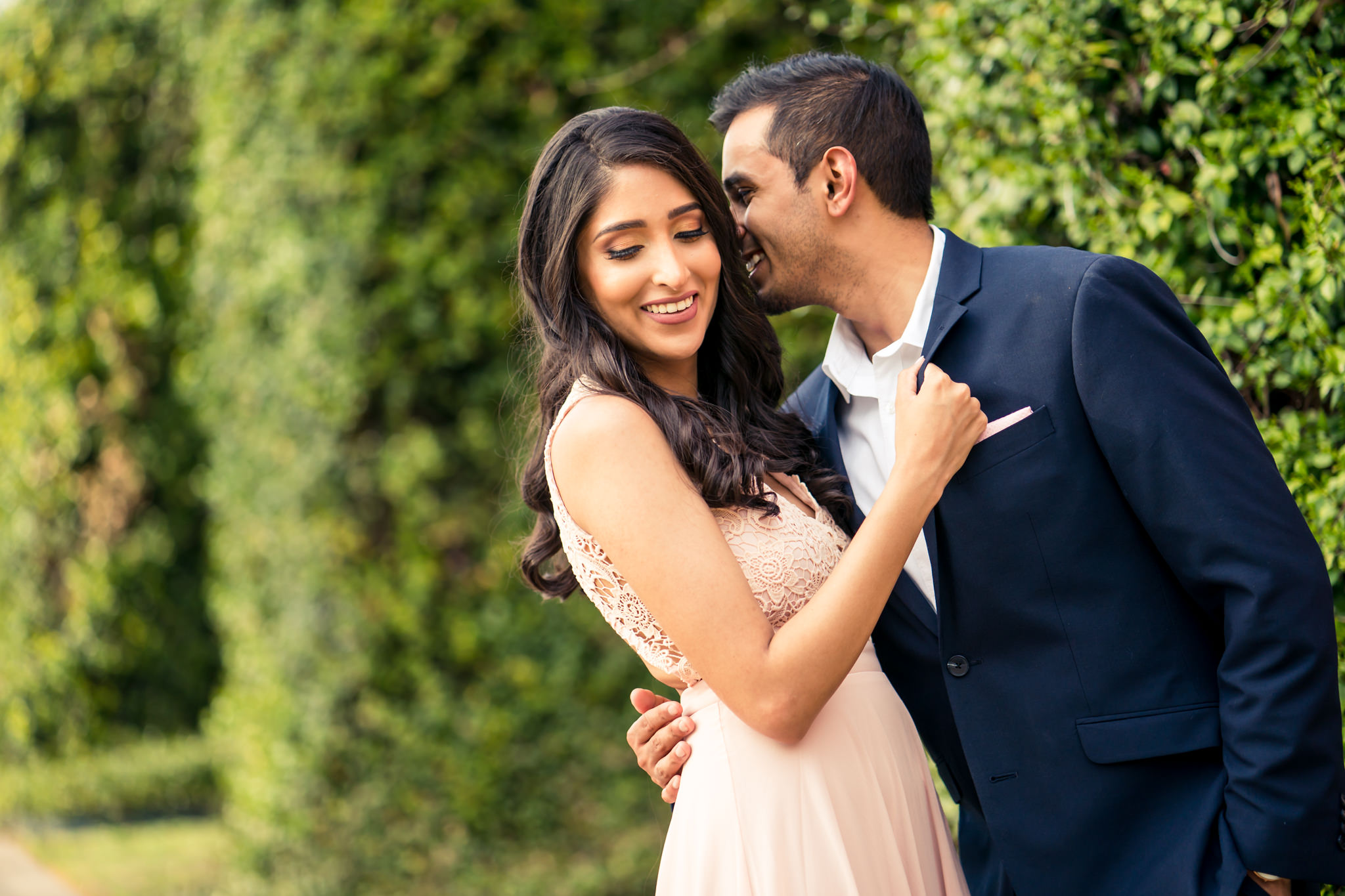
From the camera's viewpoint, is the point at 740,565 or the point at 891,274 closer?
the point at 740,565

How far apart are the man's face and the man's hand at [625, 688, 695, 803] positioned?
89cm

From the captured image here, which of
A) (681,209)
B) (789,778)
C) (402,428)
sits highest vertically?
(681,209)

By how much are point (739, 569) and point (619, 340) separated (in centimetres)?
57

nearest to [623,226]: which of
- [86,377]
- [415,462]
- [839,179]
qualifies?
[839,179]

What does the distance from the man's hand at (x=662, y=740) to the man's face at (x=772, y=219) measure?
888 millimetres

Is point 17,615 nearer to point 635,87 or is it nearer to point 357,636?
point 357,636

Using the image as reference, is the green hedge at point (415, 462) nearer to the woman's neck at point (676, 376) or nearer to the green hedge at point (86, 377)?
the woman's neck at point (676, 376)

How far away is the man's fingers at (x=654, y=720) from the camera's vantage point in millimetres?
2145

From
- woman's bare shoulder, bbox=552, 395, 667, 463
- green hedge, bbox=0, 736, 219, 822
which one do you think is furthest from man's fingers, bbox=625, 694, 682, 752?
green hedge, bbox=0, 736, 219, 822

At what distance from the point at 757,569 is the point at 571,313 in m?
0.63

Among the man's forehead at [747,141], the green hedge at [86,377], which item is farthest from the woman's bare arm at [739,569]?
the green hedge at [86,377]

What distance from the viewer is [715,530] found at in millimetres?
1900

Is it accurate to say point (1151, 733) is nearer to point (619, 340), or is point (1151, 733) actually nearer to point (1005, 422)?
point (1005, 422)

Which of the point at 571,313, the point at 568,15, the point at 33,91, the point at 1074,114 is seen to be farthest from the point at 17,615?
the point at 1074,114
